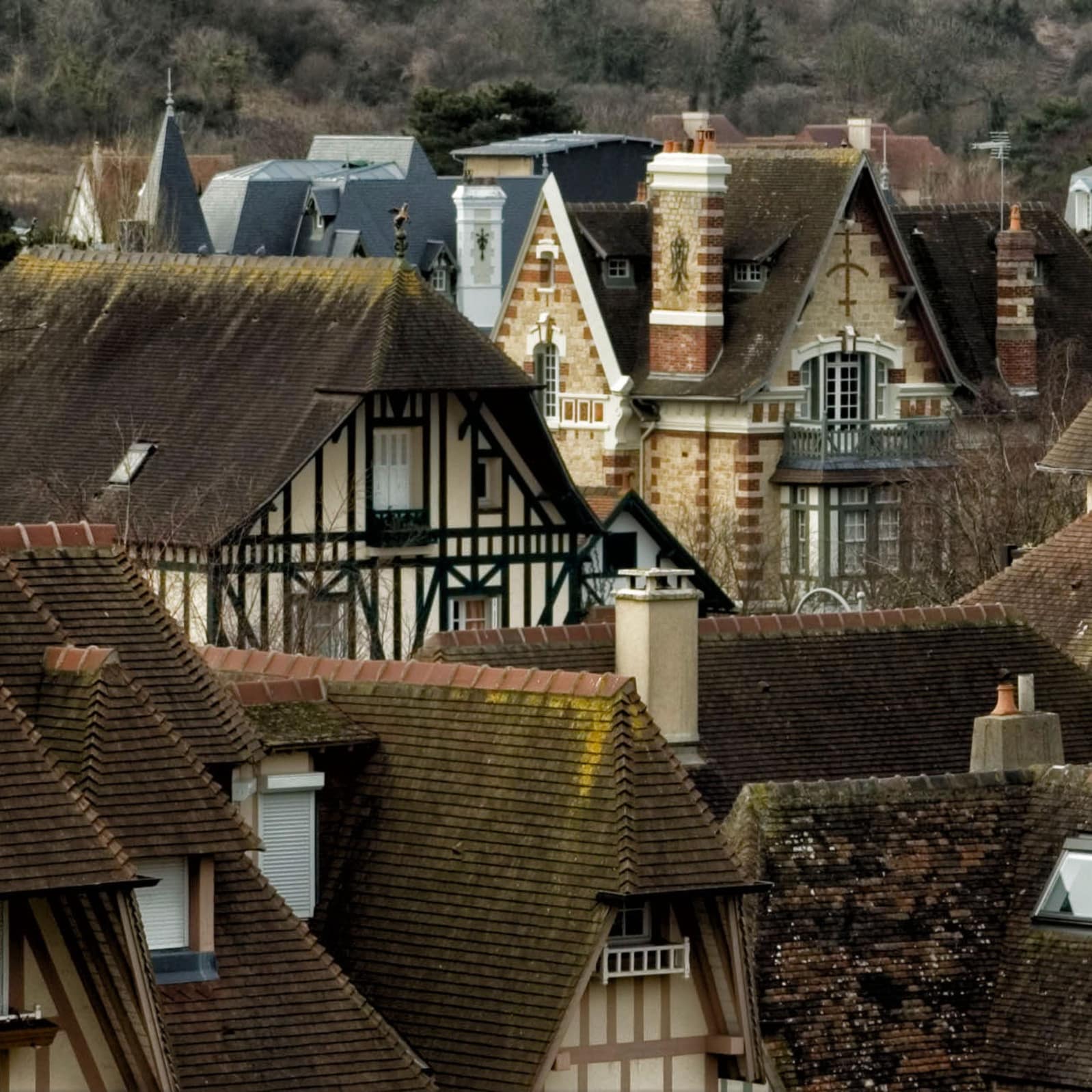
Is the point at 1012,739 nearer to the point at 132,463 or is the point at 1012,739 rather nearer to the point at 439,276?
the point at 132,463

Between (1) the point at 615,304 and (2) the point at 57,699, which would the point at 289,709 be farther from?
(1) the point at 615,304

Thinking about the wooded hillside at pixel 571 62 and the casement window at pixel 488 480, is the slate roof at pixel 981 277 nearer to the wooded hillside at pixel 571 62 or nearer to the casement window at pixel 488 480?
the casement window at pixel 488 480

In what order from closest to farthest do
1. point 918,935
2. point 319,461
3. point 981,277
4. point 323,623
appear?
point 918,935 < point 323,623 < point 319,461 < point 981,277

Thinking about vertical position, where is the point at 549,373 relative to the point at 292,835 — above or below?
above

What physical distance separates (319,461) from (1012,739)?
21.3 m

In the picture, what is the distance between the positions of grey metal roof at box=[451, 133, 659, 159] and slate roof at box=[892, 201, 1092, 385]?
1576 inches

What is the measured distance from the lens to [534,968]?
25.6 metres

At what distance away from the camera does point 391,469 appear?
53.8 metres

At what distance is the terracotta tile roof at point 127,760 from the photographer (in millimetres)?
24125

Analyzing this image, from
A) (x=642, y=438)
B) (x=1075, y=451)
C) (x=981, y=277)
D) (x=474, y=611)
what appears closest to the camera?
(x=1075, y=451)

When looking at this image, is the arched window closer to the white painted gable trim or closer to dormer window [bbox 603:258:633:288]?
the white painted gable trim

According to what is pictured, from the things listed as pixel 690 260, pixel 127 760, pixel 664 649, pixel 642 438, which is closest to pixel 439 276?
pixel 642 438

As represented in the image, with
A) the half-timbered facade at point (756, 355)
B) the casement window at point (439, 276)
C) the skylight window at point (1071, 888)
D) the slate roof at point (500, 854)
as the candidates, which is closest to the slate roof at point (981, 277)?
the half-timbered facade at point (756, 355)

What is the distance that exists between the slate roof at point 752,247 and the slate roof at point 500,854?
128ft
